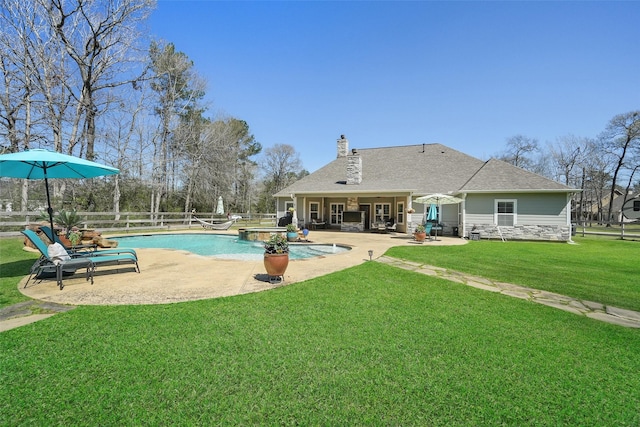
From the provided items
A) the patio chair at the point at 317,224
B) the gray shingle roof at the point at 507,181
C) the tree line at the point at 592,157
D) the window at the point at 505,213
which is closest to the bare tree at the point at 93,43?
the patio chair at the point at 317,224

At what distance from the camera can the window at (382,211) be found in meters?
19.1

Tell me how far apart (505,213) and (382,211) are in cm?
711

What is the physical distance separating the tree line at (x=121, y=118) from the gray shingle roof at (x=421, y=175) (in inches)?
468

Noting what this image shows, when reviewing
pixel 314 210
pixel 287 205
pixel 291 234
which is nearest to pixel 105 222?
pixel 287 205

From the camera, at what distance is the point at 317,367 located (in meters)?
2.67

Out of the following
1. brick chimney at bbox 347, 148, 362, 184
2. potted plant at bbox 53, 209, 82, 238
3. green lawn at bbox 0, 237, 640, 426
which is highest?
brick chimney at bbox 347, 148, 362, 184

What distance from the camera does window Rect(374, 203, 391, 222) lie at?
753 inches

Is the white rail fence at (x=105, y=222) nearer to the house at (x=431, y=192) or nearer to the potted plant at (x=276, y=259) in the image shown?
the house at (x=431, y=192)

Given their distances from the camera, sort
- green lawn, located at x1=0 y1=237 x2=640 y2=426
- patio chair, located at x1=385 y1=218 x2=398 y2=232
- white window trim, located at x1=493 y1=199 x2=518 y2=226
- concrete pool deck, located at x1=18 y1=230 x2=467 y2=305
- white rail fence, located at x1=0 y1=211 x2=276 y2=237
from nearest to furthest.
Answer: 1. green lawn, located at x1=0 y1=237 x2=640 y2=426
2. concrete pool deck, located at x1=18 y1=230 x2=467 y2=305
3. white rail fence, located at x1=0 y1=211 x2=276 y2=237
4. white window trim, located at x1=493 y1=199 x2=518 y2=226
5. patio chair, located at x1=385 y1=218 x2=398 y2=232

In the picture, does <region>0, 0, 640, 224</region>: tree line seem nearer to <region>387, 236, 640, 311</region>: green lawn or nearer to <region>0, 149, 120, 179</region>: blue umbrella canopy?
<region>0, 149, 120, 179</region>: blue umbrella canopy

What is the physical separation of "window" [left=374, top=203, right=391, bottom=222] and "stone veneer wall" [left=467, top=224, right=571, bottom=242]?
218 inches

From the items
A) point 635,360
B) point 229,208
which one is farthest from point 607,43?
point 229,208

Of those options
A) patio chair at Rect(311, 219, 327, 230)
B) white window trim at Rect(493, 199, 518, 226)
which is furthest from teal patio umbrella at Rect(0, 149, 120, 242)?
white window trim at Rect(493, 199, 518, 226)

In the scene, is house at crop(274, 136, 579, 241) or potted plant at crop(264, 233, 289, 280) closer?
potted plant at crop(264, 233, 289, 280)
